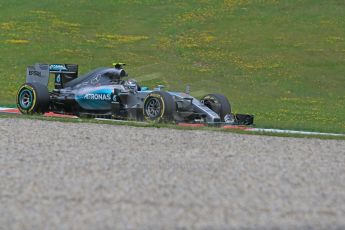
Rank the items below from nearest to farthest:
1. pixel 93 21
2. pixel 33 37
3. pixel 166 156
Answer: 1. pixel 166 156
2. pixel 33 37
3. pixel 93 21

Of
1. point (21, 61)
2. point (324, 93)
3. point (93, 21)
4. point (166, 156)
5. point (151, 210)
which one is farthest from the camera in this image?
point (93, 21)

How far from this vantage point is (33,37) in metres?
50.4

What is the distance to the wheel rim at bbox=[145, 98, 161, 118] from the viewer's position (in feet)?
69.5

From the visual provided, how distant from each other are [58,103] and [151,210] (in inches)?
552

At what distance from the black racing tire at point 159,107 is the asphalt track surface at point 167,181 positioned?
2856 millimetres

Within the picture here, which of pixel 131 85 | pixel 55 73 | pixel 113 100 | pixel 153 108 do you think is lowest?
pixel 153 108

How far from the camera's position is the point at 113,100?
2253 cm

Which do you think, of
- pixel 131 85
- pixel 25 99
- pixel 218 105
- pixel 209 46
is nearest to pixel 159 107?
pixel 131 85

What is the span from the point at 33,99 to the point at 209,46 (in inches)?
1037

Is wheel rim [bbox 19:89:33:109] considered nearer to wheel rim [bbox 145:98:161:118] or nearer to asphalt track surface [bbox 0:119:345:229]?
wheel rim [bbox 145:98:161:118]

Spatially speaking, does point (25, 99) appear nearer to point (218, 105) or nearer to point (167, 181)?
point (218, 105)

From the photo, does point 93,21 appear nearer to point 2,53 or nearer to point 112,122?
point 2,53

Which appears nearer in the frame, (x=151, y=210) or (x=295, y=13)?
(x=151, y=210)

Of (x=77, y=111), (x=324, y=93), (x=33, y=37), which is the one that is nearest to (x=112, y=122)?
(x=77, y=111)
